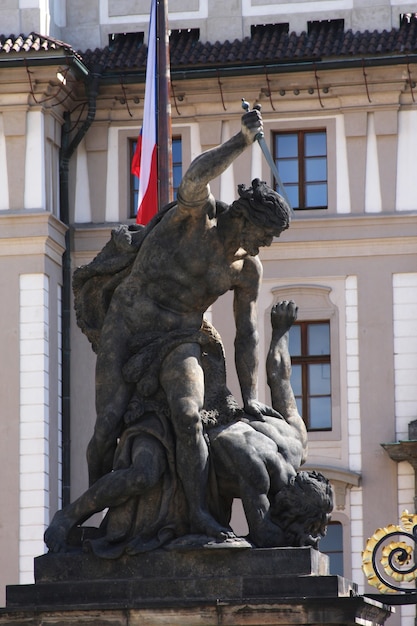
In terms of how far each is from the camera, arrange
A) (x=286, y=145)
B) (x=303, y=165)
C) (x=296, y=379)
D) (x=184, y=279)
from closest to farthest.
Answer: (x=184, y=279) < (x=296, y=379) < (x=303, y=165) < (x=286, y=145)

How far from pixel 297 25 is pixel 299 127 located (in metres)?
1.68

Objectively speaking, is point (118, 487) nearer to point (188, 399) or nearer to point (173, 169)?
point (188, 399)

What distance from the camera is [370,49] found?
1293 inches

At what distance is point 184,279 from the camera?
11.3 metres

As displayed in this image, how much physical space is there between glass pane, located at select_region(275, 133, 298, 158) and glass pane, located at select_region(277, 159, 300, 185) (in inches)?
4.3

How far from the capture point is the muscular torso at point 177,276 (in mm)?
11328

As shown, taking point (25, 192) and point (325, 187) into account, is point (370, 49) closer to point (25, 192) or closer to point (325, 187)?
point (325, 187)

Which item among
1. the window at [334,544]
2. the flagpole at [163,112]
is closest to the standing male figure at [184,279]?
the flagpole at [163,112]

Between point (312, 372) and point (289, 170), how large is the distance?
3166mm

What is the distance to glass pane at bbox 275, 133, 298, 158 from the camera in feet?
110

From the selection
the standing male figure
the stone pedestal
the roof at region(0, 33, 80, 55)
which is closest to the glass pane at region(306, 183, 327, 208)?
the roof at region(0, 33, 80, 55)

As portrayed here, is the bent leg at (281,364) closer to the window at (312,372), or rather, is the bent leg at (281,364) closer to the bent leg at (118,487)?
the bent leg at (118,487)

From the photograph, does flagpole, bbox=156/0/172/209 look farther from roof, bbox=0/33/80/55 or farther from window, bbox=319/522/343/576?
window, bbox=319/522/343/576

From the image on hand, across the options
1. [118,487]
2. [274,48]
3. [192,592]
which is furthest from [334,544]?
[192,592]
